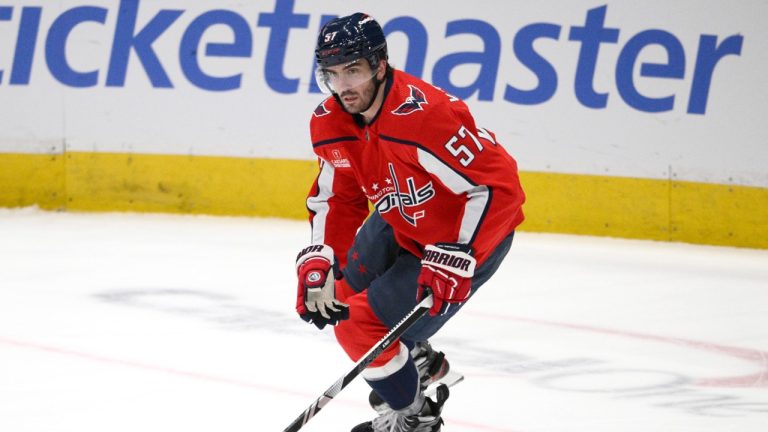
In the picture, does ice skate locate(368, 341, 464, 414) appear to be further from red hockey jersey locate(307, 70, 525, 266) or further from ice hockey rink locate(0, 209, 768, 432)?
red hockey jersey locate(307, 70, 525, 266)

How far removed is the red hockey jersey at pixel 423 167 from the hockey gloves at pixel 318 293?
0.19 metres

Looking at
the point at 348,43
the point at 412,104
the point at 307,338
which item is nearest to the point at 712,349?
the point at 307,338

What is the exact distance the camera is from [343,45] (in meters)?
2.65

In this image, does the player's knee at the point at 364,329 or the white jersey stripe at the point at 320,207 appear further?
the white jersey stripe at the point at 320,207

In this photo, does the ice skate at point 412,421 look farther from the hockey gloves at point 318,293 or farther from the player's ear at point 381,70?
the player's ear at point 381,70

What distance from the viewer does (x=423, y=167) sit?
2.67m

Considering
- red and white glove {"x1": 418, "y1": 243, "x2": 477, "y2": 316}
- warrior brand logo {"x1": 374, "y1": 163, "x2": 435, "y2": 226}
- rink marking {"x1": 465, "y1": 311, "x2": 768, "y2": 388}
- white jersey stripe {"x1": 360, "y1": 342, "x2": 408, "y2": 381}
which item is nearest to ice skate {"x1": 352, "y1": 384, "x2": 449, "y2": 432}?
white jersey stripe {"x1": 360, "y1": 342, "x2": 408, "y2": 381}

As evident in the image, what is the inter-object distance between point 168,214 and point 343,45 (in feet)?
14.9

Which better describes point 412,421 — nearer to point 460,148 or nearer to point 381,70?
point 460,148

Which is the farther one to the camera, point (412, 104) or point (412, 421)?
point (412, 421)

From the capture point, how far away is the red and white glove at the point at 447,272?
2.64 meters

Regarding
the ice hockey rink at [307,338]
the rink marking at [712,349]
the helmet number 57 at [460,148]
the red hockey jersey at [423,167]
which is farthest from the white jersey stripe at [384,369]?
the rink marking at [712,349]

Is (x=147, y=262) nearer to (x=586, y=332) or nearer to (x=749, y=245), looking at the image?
(x=586, y=332)

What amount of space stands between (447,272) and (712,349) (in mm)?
1925
